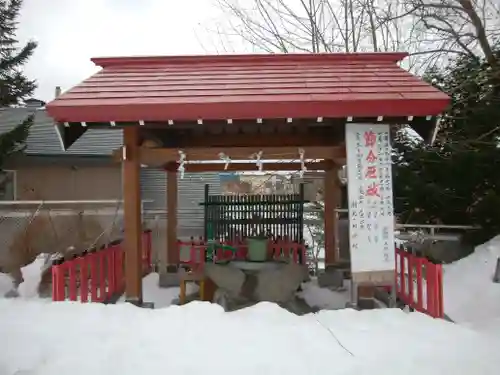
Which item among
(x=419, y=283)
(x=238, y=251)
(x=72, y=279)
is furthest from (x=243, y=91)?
(x=238, y=251)

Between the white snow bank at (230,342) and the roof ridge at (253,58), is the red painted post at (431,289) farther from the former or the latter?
the roof ridge at (253,58)

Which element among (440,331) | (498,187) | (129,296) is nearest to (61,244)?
(129,296)

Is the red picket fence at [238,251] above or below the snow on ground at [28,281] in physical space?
above

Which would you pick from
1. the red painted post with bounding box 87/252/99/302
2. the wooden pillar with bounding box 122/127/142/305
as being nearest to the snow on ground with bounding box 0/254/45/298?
the red painted post with bounding box 87/252/99/302

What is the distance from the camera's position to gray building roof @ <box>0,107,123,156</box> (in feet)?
46.8

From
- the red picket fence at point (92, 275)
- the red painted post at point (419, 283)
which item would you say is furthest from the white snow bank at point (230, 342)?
the red painted post at point (419, 283)

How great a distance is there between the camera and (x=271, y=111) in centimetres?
551

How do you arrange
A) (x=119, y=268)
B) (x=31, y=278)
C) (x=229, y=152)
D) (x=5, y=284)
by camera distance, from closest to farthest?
(x=229, y=152), (x=119, y=268), (x=31, y=278), (x=5, y=284)

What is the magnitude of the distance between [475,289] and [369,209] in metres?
3.91

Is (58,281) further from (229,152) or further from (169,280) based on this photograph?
(169,280)

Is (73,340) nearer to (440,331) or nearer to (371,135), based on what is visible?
(440,331)

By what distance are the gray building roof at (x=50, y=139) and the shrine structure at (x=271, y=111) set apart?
7.86 meters

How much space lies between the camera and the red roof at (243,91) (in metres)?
5.48

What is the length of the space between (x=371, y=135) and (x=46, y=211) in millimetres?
9465
